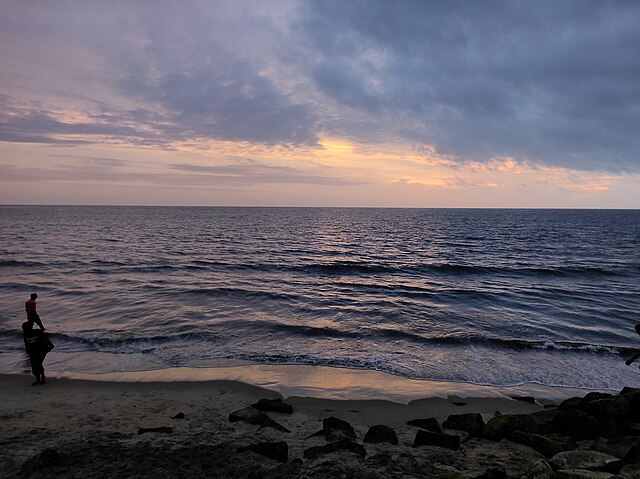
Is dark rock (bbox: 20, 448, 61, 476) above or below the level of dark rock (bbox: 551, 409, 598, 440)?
above

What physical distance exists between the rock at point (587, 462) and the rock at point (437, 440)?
1617 millimetres

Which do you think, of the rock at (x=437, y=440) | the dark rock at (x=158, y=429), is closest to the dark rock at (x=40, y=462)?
the dark rock at (x=158, y=429)

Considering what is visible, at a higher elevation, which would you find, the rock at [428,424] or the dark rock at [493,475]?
the dark rock at [493,475]

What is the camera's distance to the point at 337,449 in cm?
703

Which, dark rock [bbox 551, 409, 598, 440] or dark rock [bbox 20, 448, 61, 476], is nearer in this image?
dark rock [bbox 20, 448, 61, 476]

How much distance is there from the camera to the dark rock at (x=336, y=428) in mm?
7769

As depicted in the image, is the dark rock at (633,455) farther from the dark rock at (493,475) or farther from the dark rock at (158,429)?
the dark rock at (158,429)

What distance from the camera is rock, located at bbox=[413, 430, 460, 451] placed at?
24.4ft

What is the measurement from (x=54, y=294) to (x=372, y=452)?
22344 mm

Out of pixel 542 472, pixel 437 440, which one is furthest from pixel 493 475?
pixel 437 440

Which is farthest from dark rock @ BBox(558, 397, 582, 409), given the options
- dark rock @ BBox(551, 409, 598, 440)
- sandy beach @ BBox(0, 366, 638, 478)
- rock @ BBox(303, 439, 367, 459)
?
rock @ BBox(303, 439, 367, 459)

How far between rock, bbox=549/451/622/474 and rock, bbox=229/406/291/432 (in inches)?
187

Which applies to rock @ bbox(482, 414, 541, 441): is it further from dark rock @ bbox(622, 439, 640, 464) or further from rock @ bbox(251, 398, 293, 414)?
rock @ bbox(251, 398, 293, 414)

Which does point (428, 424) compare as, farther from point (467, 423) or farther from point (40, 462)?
point (40, 462)
